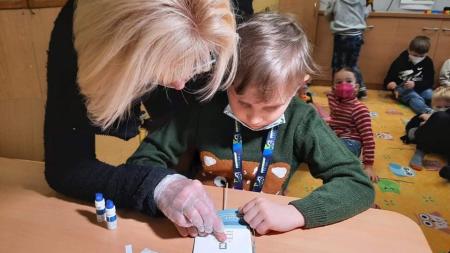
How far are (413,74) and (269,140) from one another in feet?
9.76

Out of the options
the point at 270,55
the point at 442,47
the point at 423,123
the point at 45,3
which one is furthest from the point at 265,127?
the point at 442,47

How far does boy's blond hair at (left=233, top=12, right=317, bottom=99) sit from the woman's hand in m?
0.26

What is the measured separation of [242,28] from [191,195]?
381 mm

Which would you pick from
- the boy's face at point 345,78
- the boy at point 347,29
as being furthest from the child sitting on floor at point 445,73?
the boy's face at point 345,78

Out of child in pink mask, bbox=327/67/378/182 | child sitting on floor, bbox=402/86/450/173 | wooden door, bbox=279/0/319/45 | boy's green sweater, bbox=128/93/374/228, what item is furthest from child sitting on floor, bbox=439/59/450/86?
boy's green sweater, bbox=128/93/374/228

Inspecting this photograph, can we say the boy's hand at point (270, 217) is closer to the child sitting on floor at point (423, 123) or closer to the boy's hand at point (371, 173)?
the boy's hand at point (371, 173)

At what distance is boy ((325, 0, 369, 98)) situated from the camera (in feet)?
10.6

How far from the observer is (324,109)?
118 inches

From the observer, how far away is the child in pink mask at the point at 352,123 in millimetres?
1867

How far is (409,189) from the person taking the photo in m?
1.89

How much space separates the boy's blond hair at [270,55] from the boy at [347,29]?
2565 millimetres

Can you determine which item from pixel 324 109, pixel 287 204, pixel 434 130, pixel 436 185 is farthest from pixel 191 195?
pixel 324 109

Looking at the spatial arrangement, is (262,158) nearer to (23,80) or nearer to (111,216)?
(111,216)

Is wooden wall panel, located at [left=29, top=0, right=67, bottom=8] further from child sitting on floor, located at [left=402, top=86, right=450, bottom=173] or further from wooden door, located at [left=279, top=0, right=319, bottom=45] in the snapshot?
wooden door, located at [left=279, top=0, right=319, bottom=45]
